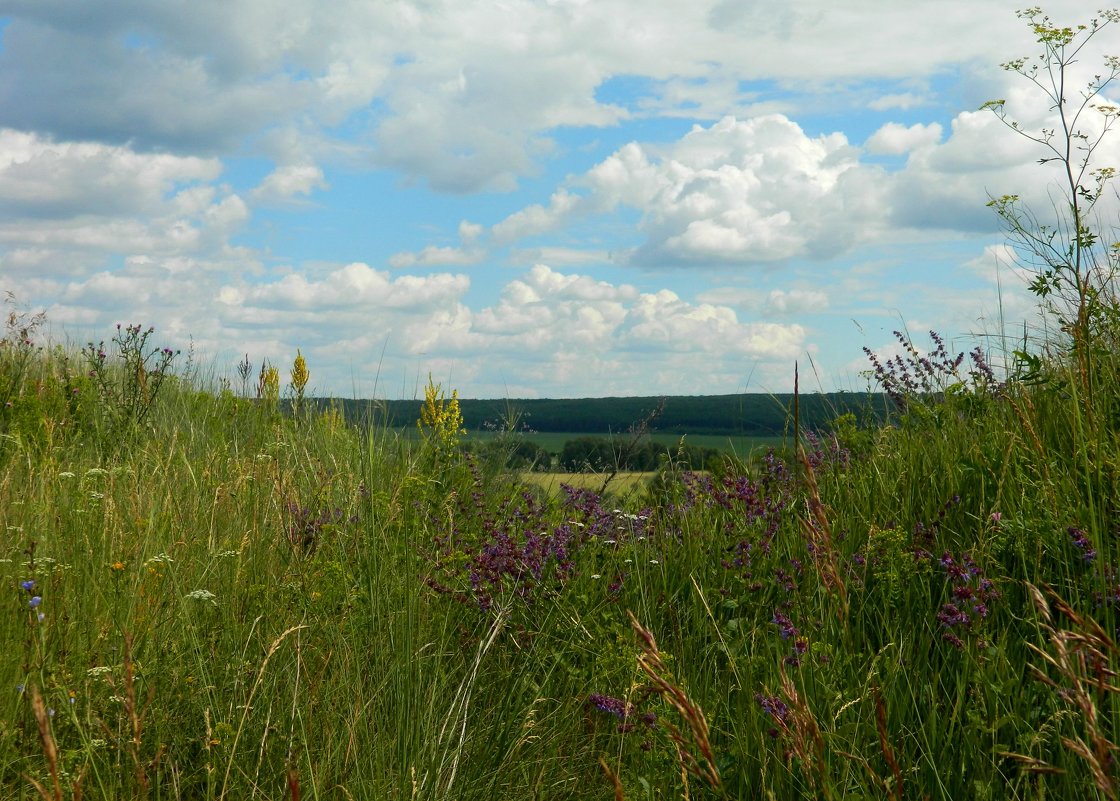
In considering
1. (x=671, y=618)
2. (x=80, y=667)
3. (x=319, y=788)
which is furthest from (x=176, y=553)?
(x=671, y=618)

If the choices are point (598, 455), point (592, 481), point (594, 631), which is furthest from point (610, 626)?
point (598, 455)

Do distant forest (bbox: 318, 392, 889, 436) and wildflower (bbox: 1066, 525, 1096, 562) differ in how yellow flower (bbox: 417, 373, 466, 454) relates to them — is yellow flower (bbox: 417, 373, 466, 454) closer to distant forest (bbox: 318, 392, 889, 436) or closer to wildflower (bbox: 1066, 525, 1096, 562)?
distant forest (bbox: 318, 392, 889, 436)

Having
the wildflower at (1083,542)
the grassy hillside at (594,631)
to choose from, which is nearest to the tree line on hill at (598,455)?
the grassy hillside at (594,631)

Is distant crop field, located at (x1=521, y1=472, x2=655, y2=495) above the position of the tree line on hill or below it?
below

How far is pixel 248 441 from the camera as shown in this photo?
741cm

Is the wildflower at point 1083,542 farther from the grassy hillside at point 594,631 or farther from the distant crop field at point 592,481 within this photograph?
the distant crop field at point 592,481

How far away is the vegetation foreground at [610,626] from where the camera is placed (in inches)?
95.4

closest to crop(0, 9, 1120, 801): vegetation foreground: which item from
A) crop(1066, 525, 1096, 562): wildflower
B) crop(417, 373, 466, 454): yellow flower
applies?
crop(1066, 525, 1096, 562): wildflower

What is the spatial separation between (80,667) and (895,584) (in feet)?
9.09

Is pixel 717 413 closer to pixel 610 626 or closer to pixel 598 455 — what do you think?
pixel 598 455

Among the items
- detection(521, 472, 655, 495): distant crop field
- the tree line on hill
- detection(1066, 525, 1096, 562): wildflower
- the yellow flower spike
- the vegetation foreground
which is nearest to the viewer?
the vegetation foreground

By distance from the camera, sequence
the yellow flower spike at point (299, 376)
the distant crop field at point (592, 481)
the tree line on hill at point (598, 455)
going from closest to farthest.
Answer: the distant crop field at point (592, 481)
the tree line on hill at point (598, 455)
the yellow flower spike at point (299, 376)

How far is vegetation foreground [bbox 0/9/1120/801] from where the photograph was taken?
242cm

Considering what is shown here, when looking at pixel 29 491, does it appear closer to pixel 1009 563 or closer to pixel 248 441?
pixel 248 441
